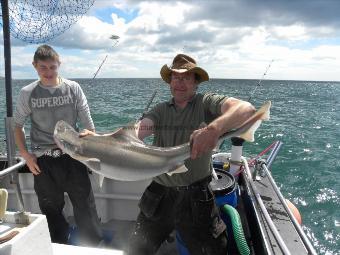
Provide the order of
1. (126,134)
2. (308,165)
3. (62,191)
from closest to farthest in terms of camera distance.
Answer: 1. (126,134)
2. (62,191)
3. (308,165)

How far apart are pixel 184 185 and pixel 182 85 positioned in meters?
1.17

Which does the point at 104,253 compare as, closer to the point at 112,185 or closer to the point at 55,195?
the point at 55,195

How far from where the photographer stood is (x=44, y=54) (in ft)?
14.9

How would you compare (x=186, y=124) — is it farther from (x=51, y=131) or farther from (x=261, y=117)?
(x=51, y=131)

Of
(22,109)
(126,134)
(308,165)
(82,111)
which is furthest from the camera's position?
(308,165)

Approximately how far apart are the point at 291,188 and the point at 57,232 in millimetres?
9283

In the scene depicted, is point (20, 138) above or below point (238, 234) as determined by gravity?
above

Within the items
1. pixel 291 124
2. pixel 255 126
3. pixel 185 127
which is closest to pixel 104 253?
pixel 185 127

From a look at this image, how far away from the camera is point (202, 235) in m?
3.84

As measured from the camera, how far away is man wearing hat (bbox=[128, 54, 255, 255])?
3.83 metres

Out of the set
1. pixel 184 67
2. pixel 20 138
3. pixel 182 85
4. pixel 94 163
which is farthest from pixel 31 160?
pixel 184 67

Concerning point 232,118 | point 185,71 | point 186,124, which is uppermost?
point 185,71

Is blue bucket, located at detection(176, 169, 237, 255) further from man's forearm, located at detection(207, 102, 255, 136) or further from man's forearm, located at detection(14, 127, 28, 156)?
man's forearm, located at detection(14, 127, 28, 156)

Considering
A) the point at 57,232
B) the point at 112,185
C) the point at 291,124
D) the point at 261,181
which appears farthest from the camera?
the point at 291,124
